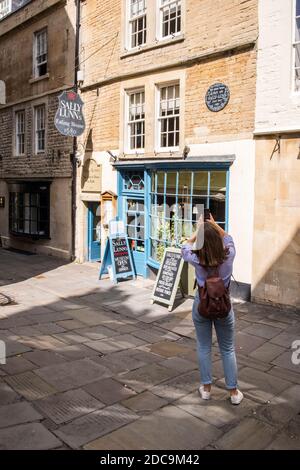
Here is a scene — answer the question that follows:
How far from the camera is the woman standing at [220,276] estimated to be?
413 cm

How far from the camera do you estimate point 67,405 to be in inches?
168

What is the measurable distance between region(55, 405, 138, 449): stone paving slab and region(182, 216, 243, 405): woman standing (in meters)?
0.95

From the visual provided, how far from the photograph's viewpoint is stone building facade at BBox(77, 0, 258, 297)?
855 cm

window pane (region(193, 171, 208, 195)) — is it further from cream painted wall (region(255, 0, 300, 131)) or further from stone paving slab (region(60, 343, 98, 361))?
stone paving slab (region(60, 343, 98, 361))

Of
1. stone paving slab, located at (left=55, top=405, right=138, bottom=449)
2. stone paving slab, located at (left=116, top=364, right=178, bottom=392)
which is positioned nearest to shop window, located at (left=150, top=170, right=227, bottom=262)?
stone paving slab, located at (left=116, top=364, right=178, bottom=392)

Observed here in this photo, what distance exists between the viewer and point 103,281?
1063cm

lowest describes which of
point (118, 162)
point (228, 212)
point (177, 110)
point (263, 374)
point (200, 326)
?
point (263, 374)

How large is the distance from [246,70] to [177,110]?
220cm

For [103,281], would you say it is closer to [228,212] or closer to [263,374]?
[228,212]

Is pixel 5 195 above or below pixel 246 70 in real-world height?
below

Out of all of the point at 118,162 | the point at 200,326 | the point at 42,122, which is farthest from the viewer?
the point at 42,122

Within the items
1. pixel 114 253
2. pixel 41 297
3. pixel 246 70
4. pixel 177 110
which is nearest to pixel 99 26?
pixel 177 110

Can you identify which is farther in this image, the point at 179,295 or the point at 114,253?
the point at 114,253

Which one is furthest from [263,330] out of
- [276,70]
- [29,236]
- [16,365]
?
[29,236]
